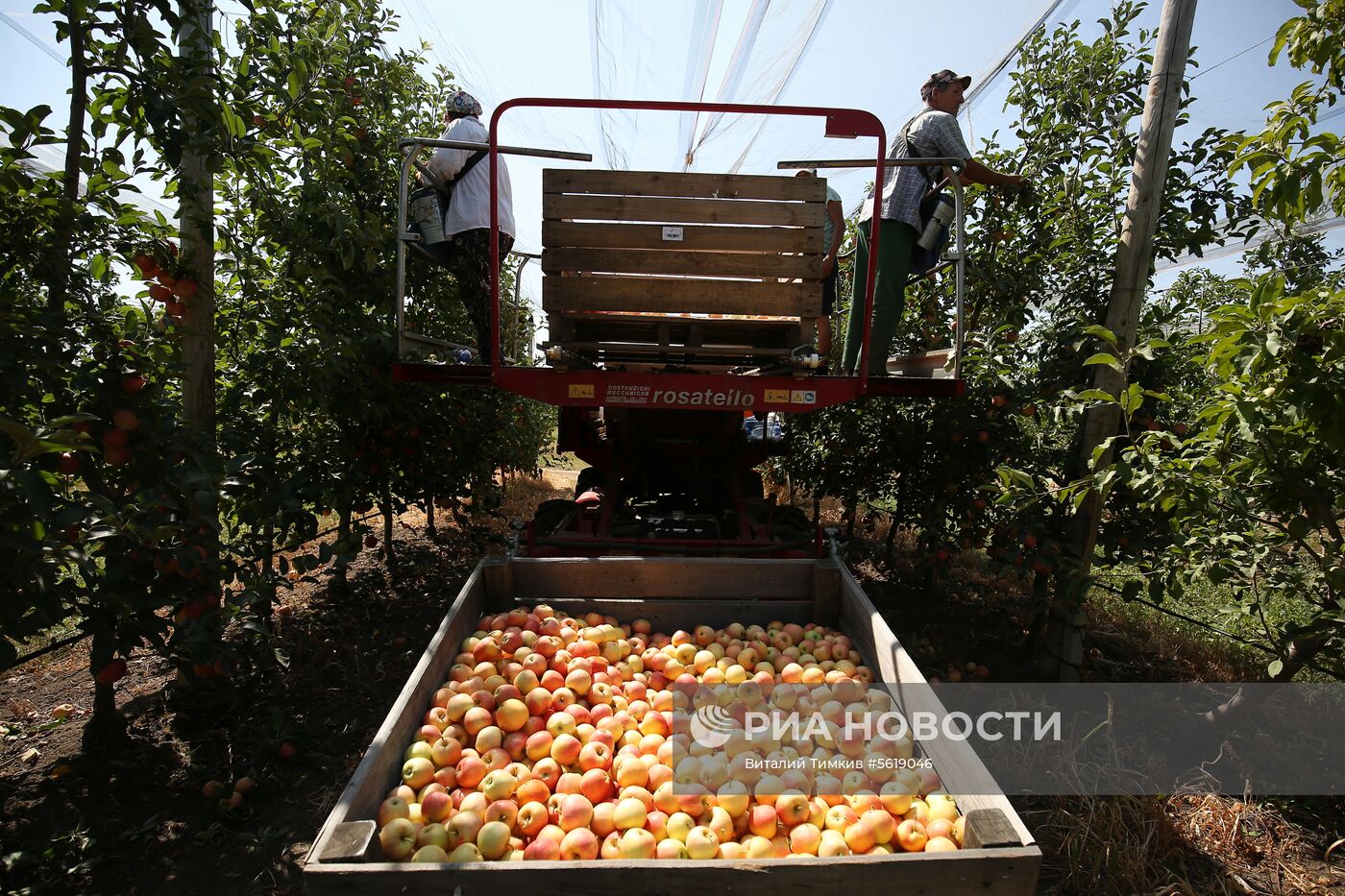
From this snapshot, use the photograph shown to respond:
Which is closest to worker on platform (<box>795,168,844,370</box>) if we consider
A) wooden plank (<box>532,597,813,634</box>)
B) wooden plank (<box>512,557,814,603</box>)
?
wooden plank (<box>512,557,814,603</box>)

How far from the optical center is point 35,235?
229cm

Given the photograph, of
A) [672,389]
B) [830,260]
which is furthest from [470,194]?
[830,260]

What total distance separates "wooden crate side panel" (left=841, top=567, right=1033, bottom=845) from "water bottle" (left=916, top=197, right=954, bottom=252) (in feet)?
7.11

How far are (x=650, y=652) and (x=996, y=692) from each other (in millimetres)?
2357

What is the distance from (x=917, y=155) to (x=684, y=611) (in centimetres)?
295

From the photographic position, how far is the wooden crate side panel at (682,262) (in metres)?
3.37

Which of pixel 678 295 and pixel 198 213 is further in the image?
pixel 678 295

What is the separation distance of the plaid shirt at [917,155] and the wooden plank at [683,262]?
710mm

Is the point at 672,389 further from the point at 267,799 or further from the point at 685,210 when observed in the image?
the point at 267,799

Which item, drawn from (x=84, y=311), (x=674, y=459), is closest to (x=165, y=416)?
(x=84, y=311)

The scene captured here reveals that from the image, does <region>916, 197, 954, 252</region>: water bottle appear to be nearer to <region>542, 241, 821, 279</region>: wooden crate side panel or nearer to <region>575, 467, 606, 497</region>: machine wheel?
<region>542, 241, 821, 279</region>: wooden crate side panel

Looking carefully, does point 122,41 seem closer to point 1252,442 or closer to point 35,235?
point 35,235

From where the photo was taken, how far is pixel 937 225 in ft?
13.0

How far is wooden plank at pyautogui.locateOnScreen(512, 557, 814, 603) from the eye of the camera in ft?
9.87
